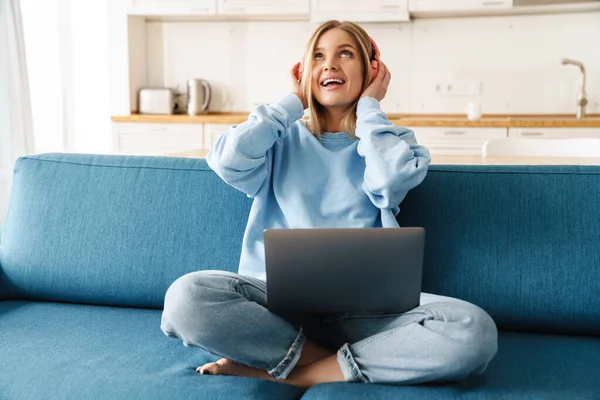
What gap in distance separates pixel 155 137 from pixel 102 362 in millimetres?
3353

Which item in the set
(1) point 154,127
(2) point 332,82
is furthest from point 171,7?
(2) point 332,82

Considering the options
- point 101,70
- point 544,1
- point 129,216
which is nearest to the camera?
point 129,216

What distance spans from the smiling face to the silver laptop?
599 millimetres

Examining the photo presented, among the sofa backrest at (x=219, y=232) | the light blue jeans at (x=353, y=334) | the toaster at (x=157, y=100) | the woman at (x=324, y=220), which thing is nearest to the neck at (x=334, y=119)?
the woman at (x=324, y=220)

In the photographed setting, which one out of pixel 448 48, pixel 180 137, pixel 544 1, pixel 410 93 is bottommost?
→ pixel 180 137

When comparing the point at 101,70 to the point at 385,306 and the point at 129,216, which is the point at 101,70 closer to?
the point at 129,216

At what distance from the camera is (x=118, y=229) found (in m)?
1.78

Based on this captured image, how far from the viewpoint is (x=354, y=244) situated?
4.17 ft

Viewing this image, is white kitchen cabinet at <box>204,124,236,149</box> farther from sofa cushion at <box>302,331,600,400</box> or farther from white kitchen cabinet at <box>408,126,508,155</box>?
sofa cushion at <box>302,331,600,400</box>

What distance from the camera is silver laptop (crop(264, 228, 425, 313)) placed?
1271mm

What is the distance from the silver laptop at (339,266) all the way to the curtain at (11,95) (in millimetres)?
3070

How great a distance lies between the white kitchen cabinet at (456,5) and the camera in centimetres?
423

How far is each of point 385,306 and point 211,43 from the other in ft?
12.8

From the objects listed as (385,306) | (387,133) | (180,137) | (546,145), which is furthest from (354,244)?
(180,137)
